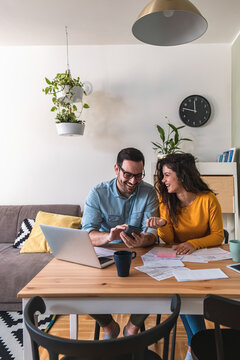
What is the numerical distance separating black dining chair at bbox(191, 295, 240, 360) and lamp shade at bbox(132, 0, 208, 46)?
127 centimetres

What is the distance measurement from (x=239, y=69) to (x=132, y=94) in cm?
117

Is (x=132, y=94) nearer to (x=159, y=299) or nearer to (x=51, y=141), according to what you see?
(x=51, y=141)

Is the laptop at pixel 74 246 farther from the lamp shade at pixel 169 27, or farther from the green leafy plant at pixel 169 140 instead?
the green leafy plant at pixel 169 140

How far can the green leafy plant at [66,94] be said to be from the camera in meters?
3.01

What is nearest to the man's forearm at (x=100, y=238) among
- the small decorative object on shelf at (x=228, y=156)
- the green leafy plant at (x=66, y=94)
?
the green leafy plant at (x=66, y=94)

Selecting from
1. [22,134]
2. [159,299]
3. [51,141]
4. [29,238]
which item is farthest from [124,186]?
[22,134]

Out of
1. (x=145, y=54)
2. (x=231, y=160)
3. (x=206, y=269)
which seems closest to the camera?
(x=206, y=269)

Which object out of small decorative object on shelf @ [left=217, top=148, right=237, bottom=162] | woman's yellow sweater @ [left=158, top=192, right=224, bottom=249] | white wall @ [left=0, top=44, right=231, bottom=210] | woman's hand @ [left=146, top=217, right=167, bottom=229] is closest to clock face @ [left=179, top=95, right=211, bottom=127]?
white wall @ [left=0, top=44, right=231, bottom=210]

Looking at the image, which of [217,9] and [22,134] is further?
[22,134]

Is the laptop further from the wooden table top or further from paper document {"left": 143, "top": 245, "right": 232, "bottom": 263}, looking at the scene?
paper document {"left": 143, "top": 245, "right": 232, "bottom": 263}

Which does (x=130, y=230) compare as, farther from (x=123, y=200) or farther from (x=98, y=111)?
(x=98, y=111)

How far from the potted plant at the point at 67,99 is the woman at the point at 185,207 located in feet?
4.69

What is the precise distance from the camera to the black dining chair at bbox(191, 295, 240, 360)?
2.56ft

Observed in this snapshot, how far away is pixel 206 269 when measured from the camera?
121 cm
